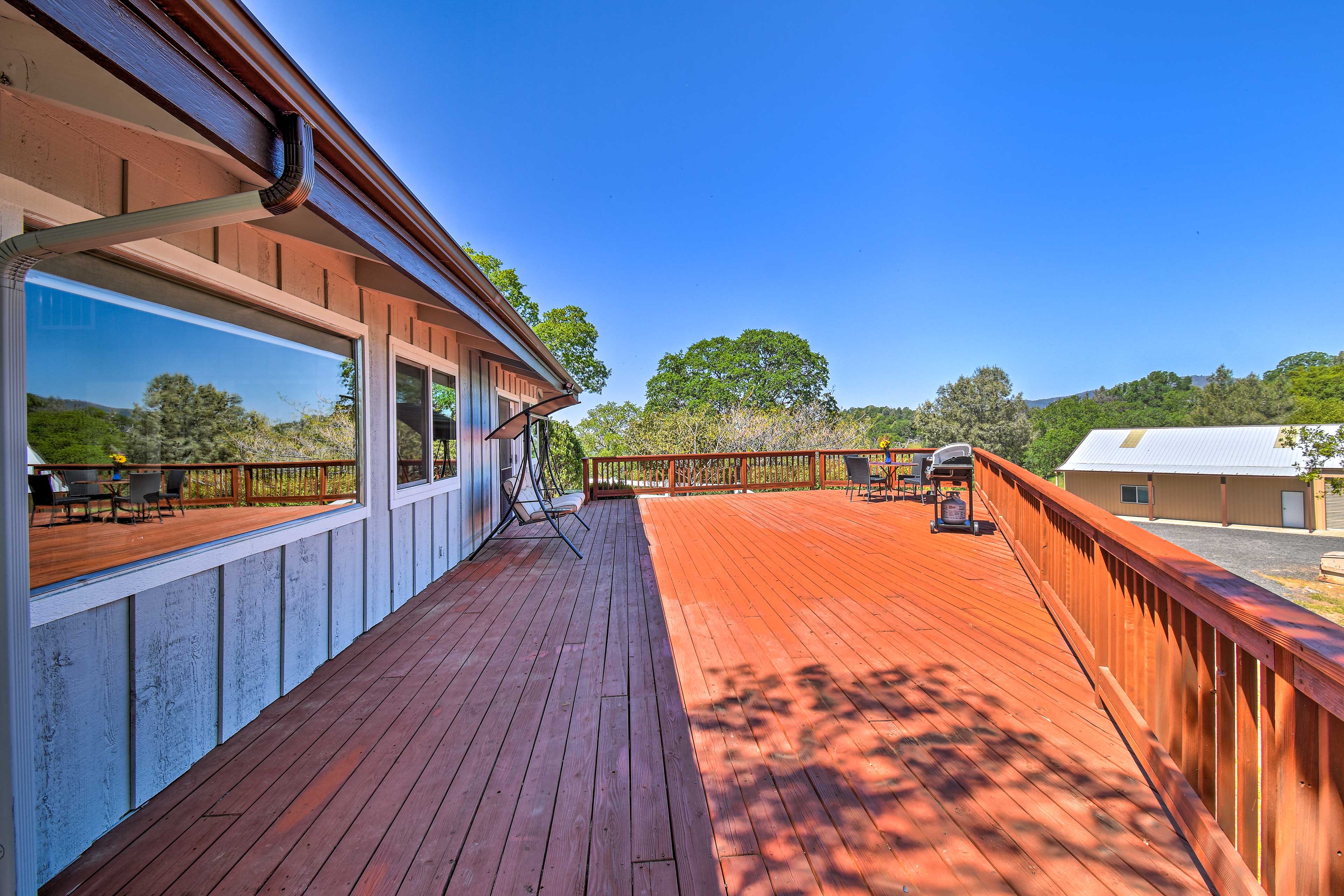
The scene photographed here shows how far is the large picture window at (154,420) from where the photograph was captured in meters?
1.39

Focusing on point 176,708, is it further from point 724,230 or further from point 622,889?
point 724,230

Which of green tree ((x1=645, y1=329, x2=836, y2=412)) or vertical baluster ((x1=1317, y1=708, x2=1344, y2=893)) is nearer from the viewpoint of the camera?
vertical baluster ((x1=1317, y1=708, x2=1344, y2=893))

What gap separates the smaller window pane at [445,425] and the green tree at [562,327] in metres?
14.6

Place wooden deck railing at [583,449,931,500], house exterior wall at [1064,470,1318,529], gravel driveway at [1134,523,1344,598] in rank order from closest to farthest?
wooden deck railing at [583,449,931,500] → gravel driveway at [1134,523,1344,598] → house exterior wall at [1064,470,1318,529]

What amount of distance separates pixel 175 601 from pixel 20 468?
83 centimetres

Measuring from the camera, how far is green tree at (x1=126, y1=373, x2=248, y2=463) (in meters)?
1.70

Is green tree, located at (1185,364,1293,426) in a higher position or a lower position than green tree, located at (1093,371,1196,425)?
lower

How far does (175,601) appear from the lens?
171 cm

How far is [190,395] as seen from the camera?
74.9 inches

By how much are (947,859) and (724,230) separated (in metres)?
23.8

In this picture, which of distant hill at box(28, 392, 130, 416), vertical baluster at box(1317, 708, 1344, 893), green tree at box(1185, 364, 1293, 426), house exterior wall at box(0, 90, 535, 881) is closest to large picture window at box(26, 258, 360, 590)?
distant hill at box(28, 392, 130, 416)

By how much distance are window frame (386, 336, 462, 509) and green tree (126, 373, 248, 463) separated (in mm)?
1107

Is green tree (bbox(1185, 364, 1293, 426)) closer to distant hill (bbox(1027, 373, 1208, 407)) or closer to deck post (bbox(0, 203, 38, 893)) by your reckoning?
distant hill (bbox(1027, 373, 1208, 407))

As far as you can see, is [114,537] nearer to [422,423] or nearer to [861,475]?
[422,423]
